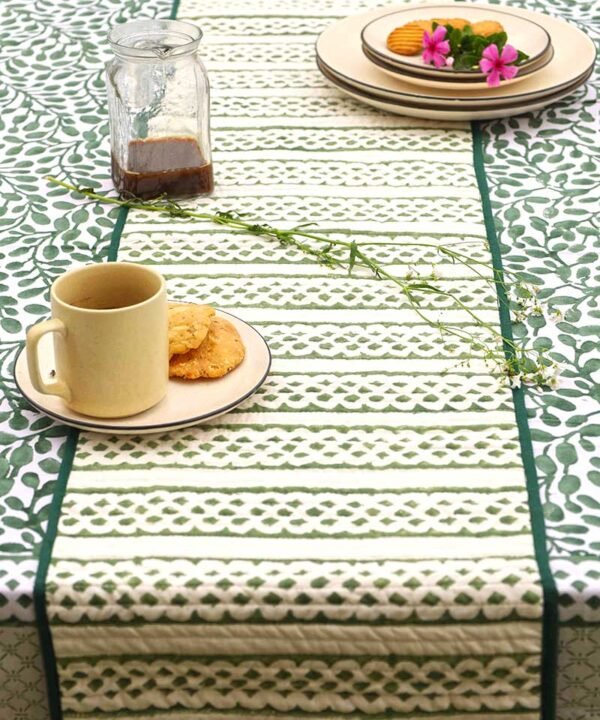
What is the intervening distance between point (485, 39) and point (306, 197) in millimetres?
377

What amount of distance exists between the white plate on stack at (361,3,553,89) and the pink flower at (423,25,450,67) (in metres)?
0.01

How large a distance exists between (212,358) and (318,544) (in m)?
0.25

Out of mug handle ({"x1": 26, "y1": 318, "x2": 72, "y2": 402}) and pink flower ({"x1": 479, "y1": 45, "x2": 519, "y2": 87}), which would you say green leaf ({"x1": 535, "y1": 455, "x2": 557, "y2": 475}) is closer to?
mug handle ({"x1": 26, "y1": 318, "x2": 72, "y2": 402})

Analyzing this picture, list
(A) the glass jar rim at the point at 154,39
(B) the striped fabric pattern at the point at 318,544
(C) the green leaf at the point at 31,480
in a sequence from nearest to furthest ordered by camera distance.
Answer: (B) the striped fabric pattern at the point at 318,544 → (C) the green leaf at the point at 31,480 → (A) the glass jar rim at the point at 154,39

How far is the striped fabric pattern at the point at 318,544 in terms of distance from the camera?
35.2 inches

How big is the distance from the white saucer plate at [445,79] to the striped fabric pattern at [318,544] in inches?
18.3

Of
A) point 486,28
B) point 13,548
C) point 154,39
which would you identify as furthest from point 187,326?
point 486,28

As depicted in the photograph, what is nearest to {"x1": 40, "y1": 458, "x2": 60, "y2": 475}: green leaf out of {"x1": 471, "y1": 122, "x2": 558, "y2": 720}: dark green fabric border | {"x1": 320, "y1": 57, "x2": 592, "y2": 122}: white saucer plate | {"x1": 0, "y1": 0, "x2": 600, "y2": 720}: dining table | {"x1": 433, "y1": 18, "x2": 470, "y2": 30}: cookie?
{"x1": 0, "y1": 0, "x2": 600, "y2": 720}: dining table

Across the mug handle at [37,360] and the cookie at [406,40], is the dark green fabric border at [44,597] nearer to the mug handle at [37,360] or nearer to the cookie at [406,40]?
the mug handle at [37,360]

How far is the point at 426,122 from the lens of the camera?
167 cm

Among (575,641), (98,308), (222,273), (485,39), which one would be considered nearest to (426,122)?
(485,39)

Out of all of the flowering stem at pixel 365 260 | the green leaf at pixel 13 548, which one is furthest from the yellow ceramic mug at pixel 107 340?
the flowering stem at pixel 365 260

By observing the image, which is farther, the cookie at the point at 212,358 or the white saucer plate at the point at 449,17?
the white saucer plate at the point at 449,17

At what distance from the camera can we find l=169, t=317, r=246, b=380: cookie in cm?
109
